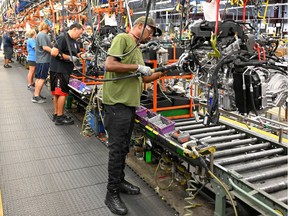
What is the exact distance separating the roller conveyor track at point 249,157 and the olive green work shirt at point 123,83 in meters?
0.80

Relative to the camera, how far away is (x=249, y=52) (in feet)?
8.68

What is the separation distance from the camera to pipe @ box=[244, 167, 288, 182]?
2.43 m

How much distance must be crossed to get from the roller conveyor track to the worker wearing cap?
77 cm

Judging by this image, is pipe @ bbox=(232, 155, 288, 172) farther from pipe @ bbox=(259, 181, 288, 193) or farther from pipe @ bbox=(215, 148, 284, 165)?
pipe @ bbox=(259, 181, 288, 193)

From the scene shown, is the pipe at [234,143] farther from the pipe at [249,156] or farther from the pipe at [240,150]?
the pipe at [249,156]

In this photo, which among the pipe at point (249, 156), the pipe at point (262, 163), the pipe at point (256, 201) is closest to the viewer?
the pipe at point (256, 201)

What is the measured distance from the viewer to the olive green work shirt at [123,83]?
2.72 m

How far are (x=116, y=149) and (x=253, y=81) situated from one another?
1304 mm

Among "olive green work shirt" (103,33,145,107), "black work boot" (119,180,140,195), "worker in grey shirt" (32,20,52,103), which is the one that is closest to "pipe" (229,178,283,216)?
"olive green work shirt" (103,33,145,107)

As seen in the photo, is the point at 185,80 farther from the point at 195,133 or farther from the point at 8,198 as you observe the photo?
the point at 8,198

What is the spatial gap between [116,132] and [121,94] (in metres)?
0.34

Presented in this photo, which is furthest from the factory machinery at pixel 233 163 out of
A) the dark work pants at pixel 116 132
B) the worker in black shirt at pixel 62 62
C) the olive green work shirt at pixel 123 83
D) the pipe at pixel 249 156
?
the worker in black shirt at pixel 62 62

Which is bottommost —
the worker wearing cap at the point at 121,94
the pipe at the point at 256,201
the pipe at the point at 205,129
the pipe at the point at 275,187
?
the pipe at the point at 275,187

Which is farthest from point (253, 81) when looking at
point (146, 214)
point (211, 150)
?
point (146, 214)
